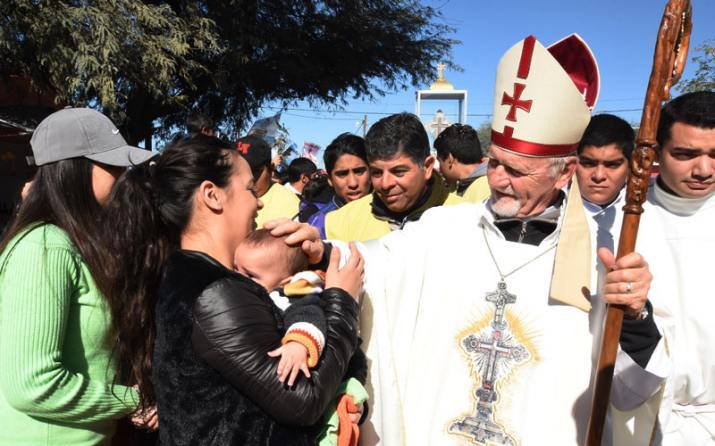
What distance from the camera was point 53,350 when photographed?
189 cm

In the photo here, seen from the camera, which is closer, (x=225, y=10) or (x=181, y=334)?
(x=181, y=334)

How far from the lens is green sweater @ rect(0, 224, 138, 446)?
1.85 meters

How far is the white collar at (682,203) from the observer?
2.58 metres

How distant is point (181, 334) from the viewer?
166cm

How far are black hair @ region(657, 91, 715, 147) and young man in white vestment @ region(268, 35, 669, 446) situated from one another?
0.40 m

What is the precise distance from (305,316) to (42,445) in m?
1.07

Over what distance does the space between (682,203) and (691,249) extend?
0.70 ft

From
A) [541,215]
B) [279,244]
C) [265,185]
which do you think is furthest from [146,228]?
[265,185]

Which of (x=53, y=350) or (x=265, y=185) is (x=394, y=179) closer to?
(x=265, y=185)

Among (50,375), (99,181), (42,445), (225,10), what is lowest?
(42,445)

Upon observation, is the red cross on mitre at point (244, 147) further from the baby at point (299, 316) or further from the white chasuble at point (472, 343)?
the baby at point (299, 316)

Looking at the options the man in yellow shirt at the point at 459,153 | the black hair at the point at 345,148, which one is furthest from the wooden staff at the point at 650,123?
the man in yellow shirt at the point at 459,153

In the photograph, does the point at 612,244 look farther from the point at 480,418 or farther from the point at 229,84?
the point at 229,84

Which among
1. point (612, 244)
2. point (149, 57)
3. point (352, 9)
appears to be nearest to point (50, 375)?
point (612, 244)
